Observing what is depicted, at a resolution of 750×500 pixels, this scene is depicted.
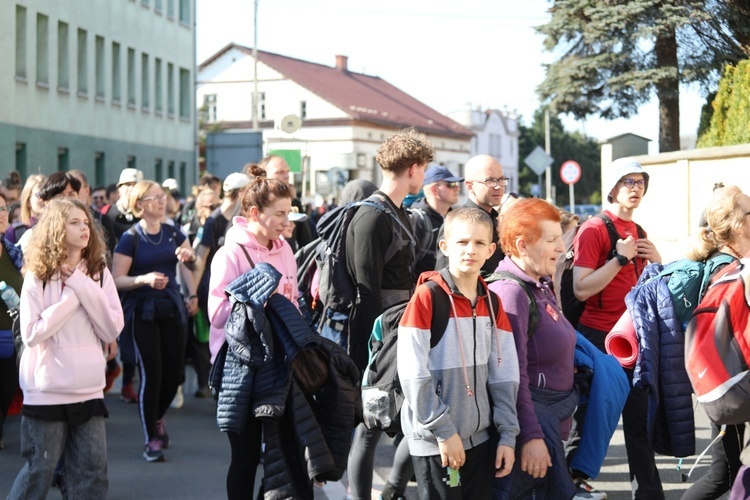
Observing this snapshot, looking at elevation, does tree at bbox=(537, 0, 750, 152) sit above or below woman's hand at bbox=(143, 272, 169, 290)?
above

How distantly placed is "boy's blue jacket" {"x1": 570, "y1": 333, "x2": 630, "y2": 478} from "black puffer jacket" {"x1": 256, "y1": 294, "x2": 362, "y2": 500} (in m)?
1.14

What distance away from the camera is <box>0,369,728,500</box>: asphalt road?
26.7ft

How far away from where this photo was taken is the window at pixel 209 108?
87000 mm

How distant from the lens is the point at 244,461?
6234 millimetres

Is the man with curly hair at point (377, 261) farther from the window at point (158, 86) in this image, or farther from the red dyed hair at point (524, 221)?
the window at point (158, 86)

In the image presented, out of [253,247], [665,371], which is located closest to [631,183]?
[665,371]

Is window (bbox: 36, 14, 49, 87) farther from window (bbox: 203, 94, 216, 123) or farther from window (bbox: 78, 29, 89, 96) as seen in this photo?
window (bbox: 203, 94, 216, 123)

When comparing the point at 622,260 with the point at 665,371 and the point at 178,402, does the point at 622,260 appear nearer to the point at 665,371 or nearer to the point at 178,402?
the point at 665,371

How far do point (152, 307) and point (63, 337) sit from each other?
2719 millimetres

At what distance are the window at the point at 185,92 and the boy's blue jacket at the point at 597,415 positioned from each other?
1826 inches

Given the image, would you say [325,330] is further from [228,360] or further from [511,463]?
[511,463]

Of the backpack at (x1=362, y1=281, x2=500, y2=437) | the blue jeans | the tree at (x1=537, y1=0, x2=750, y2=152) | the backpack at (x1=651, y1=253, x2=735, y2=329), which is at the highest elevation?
the tree at (x1=537, y1=0, x2=750, y2=152)

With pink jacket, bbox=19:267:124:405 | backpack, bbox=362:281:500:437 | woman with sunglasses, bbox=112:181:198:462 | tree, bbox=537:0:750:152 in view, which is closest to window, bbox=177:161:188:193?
tree, bbox=537:0:750:152

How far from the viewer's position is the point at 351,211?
7.06m
